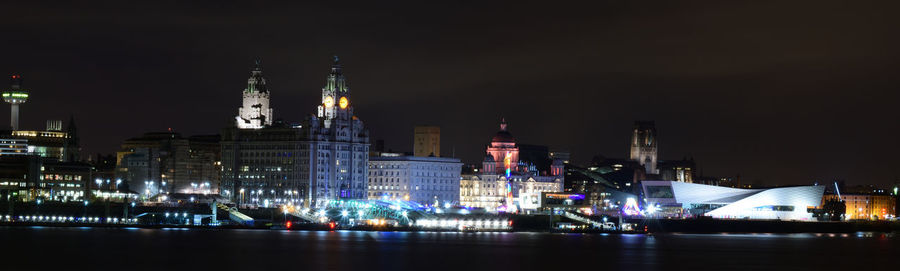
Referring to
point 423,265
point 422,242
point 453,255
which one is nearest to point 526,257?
point 453,255

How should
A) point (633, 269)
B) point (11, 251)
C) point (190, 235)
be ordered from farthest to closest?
1. point (190, 235)
2. point (11, 251)
3. point (633, 269)

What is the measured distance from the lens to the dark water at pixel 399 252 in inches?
A: 4998

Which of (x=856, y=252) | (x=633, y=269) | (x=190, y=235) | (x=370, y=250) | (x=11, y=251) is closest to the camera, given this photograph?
(x=633, y=269)

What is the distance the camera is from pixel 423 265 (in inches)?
5000

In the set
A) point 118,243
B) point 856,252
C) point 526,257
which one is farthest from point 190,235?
point 856,252

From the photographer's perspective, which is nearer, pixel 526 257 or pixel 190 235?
pixel 526 257

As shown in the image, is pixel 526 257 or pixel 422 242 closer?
pixel 526 257

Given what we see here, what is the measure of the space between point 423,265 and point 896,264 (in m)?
50.0

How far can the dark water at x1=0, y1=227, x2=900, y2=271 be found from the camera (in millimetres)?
126938

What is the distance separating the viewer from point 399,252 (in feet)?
475

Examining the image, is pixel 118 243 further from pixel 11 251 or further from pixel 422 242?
pixel 422 242

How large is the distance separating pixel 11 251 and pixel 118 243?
58.9 feet

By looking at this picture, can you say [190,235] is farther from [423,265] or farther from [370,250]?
[423,265]

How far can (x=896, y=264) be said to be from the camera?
137250mm
